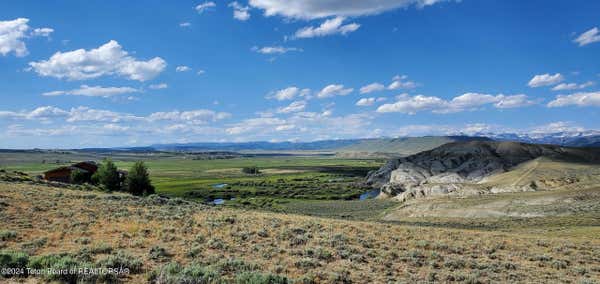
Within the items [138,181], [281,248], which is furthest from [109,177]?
[281,248]

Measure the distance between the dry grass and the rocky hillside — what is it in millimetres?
67813

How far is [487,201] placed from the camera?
6156 cm

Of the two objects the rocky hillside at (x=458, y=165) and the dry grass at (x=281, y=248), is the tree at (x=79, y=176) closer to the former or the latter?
the dry grass at (x=281, y=248)

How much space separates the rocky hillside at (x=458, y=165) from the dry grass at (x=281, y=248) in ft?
222

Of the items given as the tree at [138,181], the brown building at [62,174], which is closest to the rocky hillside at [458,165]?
the tree at [138,181]

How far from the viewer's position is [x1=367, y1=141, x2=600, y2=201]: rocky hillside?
9348 cm

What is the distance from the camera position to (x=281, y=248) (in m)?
18.2

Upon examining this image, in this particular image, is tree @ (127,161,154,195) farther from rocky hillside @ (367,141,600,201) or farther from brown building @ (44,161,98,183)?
rocky hillside @ (367,141,600,201)

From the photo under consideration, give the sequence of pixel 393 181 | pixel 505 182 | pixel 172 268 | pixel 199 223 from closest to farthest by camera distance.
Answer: pixel 172 268
pixel 199 223
pixel 505 182
pixel 393 181

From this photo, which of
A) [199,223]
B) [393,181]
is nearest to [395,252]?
[199,223]

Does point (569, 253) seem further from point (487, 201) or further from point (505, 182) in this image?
point (505, 182)

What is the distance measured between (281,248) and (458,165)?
11069 cm

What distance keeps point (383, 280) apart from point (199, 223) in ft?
45.2

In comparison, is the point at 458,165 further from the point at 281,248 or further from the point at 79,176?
the point at 281,248
